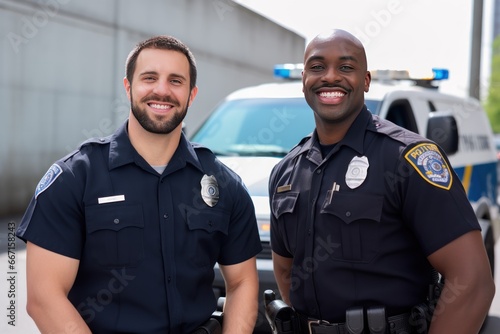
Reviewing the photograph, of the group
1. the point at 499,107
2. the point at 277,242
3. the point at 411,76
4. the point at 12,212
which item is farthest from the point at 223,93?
the point at 499,107

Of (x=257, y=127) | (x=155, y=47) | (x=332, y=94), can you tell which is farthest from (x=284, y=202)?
(x=257, y=127)

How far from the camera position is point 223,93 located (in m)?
18.1

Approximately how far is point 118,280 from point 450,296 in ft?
3.85

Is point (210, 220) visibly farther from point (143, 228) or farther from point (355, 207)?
point (355, 207)

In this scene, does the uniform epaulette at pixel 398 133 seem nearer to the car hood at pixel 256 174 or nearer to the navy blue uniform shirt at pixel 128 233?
the navy blue uniform shirt at pixel 128 233

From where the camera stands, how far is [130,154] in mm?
2627

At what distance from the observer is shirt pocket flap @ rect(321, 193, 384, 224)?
2666mm

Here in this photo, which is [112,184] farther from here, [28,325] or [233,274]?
[28,325]

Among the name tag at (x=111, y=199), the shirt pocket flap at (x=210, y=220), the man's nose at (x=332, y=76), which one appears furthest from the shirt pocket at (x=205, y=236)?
the man's nose at (x=332, y=76)

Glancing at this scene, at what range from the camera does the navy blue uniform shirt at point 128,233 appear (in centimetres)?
248

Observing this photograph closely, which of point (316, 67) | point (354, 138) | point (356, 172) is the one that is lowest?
point (356, 172)

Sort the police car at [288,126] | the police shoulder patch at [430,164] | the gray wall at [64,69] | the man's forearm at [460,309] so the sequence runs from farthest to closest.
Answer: the gray wall at [64,69]
the police car at [288,126]
the police shoulder patch at [430,164]
the man's forearm at [460,309]

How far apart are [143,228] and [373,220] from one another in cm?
85

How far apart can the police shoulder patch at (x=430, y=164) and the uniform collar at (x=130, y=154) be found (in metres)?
0.81
